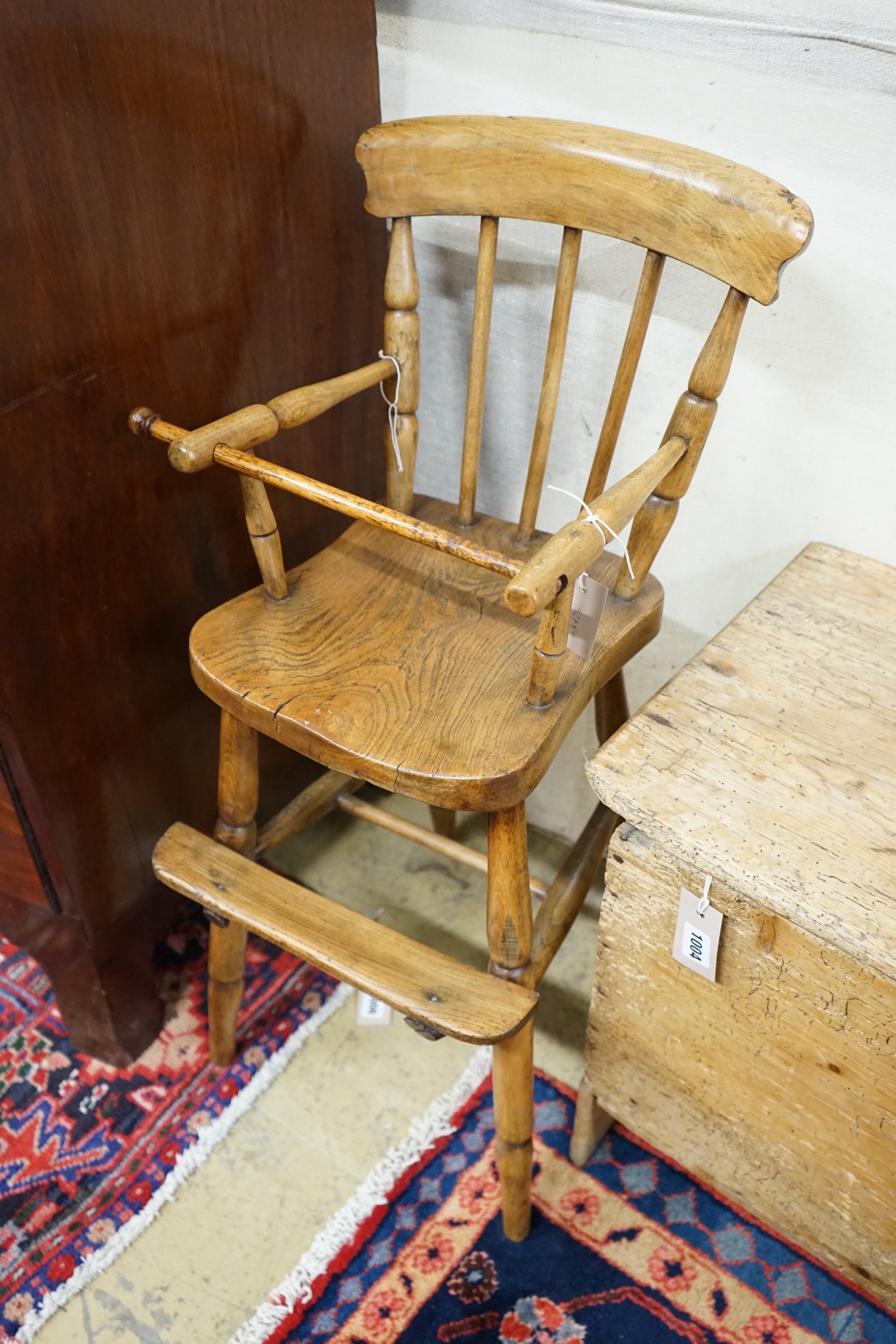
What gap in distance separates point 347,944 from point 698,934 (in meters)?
0.31

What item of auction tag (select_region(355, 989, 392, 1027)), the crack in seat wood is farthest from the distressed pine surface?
auction tag (select_region(355, 989, 392, 1027))

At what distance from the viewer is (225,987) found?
1.10m

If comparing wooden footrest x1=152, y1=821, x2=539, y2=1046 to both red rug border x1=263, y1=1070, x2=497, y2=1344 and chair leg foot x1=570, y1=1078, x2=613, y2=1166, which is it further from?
red rug border x1=263, y1=1070, x2=497, y2=1344

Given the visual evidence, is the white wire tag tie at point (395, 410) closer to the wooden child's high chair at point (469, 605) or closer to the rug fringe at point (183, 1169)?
the wooden child's high chair at point (469, 605)

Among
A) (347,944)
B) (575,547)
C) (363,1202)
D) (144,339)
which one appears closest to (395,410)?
(144,339)

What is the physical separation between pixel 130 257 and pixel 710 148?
0.53m

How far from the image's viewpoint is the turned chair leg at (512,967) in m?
0.86

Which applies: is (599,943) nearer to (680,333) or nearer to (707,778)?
(707,778)

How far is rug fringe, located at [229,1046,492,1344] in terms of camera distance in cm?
99

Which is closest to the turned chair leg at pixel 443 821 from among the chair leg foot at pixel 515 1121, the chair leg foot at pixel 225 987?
the chair leg foot at pixel 225 987

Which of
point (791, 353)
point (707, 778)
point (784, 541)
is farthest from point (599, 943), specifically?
point (791, 353)

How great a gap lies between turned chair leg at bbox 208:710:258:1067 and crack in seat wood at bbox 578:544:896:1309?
363mm

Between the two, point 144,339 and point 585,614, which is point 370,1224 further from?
point 144,339

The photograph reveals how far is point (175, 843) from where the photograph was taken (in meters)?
1.00
